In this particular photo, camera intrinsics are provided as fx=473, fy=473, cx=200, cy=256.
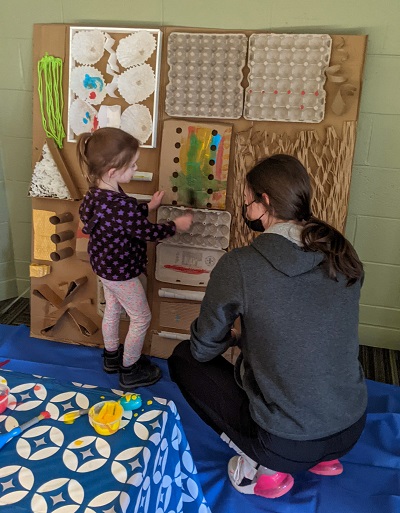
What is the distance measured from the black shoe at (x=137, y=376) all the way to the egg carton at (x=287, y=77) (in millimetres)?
1059

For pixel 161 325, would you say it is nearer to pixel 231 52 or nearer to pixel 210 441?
pixel 210 441

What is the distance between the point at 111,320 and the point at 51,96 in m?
0.92

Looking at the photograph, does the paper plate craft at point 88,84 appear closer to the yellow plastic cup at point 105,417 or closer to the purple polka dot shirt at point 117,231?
the purple polka dot shirt at point 117,231

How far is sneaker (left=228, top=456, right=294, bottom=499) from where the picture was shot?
1.40 meters

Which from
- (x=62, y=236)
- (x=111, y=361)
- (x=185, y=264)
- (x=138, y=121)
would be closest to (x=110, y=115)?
(x=138, y=121)

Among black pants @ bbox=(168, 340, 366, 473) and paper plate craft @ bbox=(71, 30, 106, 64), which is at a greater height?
paper plate craft @ bbox=(71, 30, 106, 64)

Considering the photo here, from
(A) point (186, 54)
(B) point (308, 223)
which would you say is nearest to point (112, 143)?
(A) point (186, 54)

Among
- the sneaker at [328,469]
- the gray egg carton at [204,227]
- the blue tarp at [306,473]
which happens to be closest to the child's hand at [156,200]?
the gray egg carton at [204,227]

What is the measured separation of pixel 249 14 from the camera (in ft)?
5.58

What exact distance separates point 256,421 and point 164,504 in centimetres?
35

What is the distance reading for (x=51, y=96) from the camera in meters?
1.88

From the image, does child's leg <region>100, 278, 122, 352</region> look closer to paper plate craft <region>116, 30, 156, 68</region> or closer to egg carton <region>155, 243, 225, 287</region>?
egg carton <region>155, 243, 225, 287</region>

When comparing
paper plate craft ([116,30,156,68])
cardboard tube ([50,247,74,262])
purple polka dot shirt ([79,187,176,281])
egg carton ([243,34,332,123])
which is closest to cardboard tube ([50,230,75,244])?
cardboard tube ([50,247,74,262])

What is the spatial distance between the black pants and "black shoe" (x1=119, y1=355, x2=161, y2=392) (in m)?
0.41
